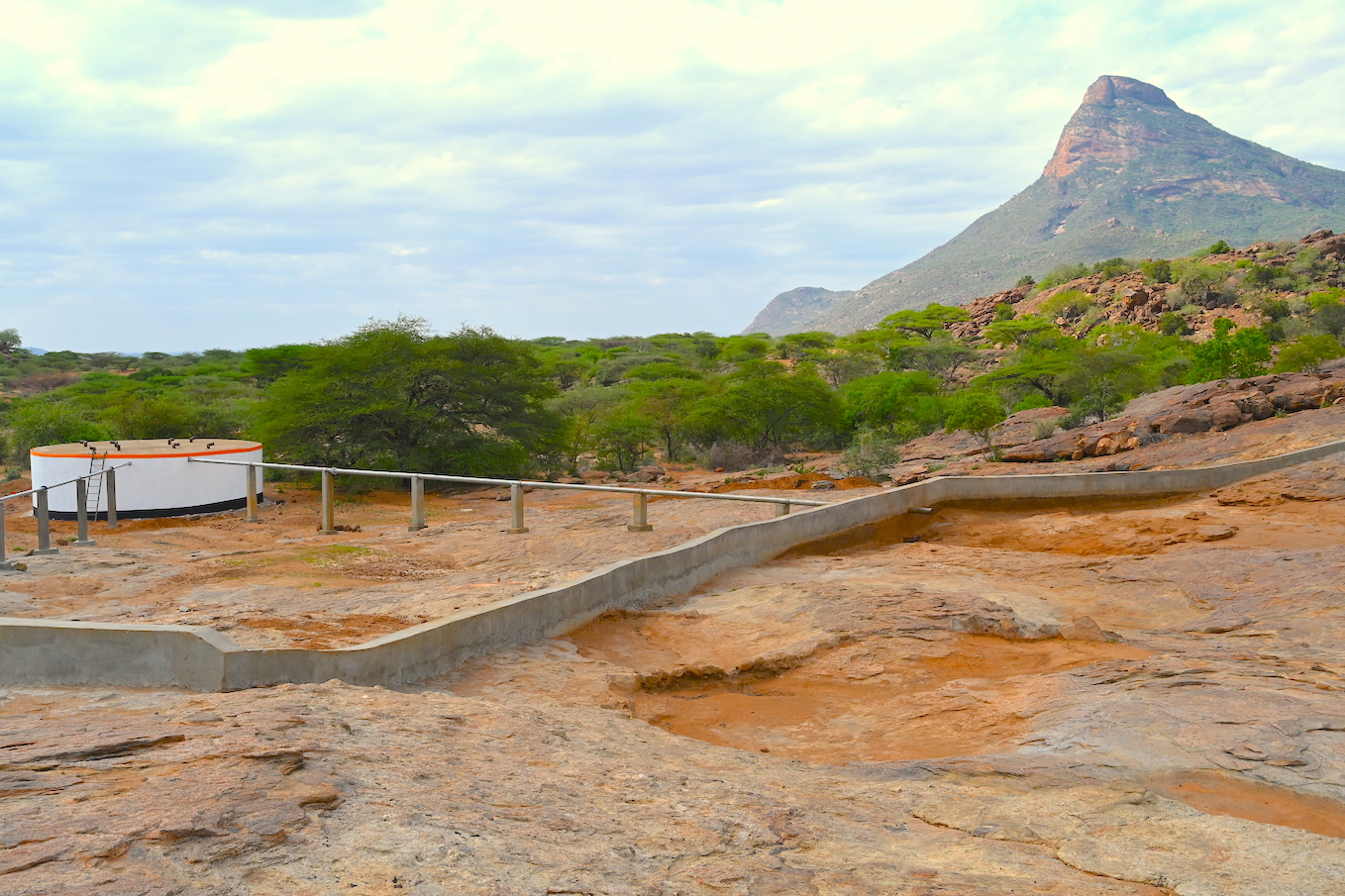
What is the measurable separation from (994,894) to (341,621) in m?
5.76

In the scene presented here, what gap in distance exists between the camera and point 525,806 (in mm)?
3861

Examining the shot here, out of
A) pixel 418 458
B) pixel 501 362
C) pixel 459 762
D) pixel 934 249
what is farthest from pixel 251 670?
pixel 934 249

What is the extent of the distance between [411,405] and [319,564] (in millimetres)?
11557

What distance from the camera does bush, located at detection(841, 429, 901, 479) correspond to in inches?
971

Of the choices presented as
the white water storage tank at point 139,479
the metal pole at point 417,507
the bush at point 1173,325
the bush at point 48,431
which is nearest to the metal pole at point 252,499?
the white water storage tank at point 139,479

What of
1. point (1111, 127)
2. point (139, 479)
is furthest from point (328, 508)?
point (1111, 127)

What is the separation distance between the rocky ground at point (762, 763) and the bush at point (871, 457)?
15.5 metres

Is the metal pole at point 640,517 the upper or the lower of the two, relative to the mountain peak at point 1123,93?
lower

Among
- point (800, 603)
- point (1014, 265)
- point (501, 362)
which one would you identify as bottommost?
point (800, 603)

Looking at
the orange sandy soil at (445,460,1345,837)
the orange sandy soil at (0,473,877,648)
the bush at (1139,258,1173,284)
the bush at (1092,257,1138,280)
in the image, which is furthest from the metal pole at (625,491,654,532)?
the bush at (1092,257,1138,280)

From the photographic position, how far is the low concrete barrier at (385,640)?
5.45 m

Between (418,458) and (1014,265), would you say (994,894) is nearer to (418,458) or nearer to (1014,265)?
(418,458)

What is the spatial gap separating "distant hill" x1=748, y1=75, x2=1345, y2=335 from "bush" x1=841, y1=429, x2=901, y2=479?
8619cm

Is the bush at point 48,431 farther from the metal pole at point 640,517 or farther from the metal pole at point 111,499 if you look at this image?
the metal pole at point 640,517
